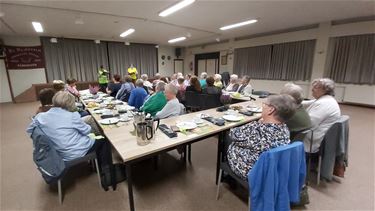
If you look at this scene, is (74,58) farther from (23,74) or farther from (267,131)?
(267,131)

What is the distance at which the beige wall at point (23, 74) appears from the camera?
7109 millimetres

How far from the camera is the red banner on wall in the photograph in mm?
7062

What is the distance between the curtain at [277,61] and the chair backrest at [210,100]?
5.07 m

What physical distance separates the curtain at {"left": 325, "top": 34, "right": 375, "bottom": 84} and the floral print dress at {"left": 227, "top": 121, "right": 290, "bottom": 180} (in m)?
6.36

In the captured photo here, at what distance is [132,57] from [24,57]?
4443 mm

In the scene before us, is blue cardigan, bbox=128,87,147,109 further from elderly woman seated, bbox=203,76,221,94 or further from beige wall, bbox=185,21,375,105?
beige wall, bbox=185,21,375,105

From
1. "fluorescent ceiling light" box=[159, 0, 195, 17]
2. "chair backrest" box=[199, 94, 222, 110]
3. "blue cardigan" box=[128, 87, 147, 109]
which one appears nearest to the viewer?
"blue cardigan" box=[128, 87, 147, 109]

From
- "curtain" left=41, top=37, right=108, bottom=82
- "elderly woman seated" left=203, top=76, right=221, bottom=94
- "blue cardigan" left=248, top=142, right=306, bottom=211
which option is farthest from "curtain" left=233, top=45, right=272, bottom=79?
"blue cardigan" left=248, top=142, right=306, bottom=211

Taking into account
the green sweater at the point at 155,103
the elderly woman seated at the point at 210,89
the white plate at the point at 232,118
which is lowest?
the white plate at the point at 232,118

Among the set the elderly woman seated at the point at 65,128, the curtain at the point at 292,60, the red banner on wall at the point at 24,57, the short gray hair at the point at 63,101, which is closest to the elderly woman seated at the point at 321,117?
the elderly woman seated at the point at 65,128

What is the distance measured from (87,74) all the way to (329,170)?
947 centimetres

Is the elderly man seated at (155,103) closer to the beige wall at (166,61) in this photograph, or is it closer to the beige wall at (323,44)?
the beige wall at (323,44)

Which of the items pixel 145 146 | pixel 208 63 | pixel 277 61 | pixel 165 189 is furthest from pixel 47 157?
pixel 208 63

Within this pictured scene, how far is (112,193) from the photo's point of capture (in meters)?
1.86
